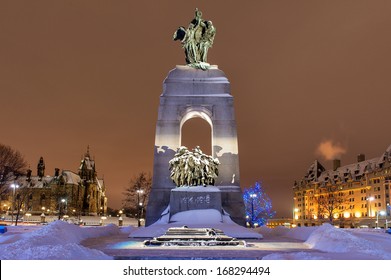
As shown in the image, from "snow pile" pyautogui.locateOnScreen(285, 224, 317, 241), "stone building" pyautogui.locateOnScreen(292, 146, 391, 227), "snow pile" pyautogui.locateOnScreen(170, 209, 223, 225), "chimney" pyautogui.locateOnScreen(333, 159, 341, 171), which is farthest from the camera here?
"chimney" pyautogui.locateOnScreen(333, 159, 341, 171)

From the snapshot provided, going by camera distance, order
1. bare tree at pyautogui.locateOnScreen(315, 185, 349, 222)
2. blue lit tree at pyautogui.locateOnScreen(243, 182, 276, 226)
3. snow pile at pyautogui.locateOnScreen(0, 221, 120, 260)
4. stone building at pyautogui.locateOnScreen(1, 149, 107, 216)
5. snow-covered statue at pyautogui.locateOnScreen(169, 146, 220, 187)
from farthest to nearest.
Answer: stone building at pyautogui.locateOnScreen(1, 149, 107, 216) < bare tree at pyautogui.locateOnScreen(315, 185, 349, 222) < blue lit tree at pyautogui.locateOnScreen(243, 182, 276, 226) < snow-covered statue at pyautogui.locateOnScreen(169, 146, 220, 187) < snow pile at pyautogui.locateOnScreen(0, 221, 120, 260)

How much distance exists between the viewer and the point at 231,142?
33.1 metres

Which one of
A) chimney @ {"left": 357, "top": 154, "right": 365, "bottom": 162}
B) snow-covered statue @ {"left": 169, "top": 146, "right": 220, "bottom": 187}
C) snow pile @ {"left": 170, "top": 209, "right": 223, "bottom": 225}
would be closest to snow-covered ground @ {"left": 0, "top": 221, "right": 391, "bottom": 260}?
snow pile @ {"left": 170, "top": 209, "right": 223, "bottom": 225}

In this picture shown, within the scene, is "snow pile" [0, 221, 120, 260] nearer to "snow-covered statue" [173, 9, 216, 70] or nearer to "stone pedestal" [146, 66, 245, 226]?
"stone pedestal" [146, 66, 245, 226]

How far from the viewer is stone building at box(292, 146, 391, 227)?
313 feet

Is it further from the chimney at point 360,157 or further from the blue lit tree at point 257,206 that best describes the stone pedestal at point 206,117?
the chimney at point 360,157

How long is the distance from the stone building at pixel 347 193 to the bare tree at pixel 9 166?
183 ft

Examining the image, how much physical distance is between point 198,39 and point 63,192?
324 feet

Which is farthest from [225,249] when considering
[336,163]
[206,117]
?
[336,163]

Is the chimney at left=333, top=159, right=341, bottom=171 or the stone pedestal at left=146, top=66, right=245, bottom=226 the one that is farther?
the chimney at left=333, top=159, right=341, bottom=171

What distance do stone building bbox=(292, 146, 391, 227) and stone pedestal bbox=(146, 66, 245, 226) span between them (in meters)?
55.8

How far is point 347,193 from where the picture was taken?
109 metres
